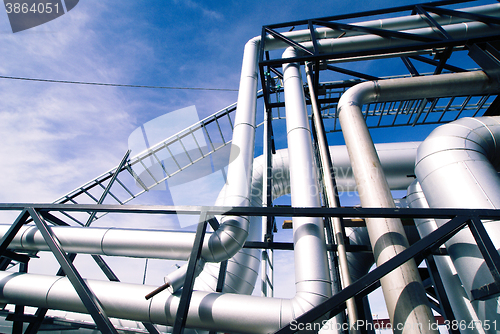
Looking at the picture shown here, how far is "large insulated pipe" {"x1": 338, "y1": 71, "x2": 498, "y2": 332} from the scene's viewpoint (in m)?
2.19

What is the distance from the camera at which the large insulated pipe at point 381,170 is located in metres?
2.19

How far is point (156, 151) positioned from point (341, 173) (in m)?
5.22

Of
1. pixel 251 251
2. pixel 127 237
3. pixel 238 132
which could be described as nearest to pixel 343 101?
pixel 238 132

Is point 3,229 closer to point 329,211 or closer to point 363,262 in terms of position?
point 329,211

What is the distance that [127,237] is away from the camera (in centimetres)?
289

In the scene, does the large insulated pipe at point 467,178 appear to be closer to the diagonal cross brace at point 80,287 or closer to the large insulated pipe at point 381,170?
the large insulated pipe at point 381,170

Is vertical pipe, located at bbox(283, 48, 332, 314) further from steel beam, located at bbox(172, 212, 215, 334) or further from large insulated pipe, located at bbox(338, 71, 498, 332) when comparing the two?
steel beam, located at bbox(172, 212, 215, 334)

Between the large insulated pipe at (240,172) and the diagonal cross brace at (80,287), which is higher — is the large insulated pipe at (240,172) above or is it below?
above

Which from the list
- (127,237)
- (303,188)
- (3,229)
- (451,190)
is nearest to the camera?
(451,190)

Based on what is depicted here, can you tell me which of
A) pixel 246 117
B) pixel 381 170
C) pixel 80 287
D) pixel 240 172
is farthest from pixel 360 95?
pixel 80 287

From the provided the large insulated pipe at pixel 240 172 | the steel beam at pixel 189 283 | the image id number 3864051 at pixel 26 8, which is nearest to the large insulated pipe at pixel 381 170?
the large insulated pipe at pixel 240 172

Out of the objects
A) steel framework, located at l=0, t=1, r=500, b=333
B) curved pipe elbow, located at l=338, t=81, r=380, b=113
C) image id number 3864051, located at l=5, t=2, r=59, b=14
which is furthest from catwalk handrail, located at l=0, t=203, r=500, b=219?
image id number 3864051, located at l=5, t=2, r=59, b=14
